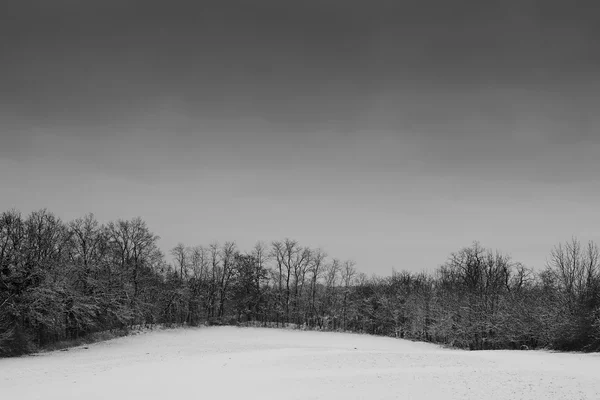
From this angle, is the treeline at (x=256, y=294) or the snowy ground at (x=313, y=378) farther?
the treeline at (x=256, y=294)

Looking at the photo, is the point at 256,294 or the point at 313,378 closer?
the point at 313,378

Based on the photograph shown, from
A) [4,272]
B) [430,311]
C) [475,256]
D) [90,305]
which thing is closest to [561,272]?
[475,256]

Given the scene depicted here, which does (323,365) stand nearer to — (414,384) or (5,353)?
(414,384)

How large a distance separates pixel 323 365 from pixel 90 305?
32737 mm

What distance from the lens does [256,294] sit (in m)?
90.4

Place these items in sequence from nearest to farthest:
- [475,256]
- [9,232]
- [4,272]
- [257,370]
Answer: [257,370]
[4,272]
[9,232]
[475,256]

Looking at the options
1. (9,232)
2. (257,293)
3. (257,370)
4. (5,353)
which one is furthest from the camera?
(257,293)

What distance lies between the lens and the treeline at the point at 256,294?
40.2 meters

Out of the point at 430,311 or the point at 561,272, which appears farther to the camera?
the point at 430,311

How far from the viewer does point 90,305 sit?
47969 millimetres

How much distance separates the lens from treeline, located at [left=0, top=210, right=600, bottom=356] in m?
40.2

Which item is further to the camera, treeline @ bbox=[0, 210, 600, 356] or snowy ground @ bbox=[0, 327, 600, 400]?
treeline @ bbox=[0, 210, 600, 356]

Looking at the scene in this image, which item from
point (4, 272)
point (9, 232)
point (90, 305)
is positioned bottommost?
point (90, 305)

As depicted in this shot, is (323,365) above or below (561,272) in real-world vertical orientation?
below
